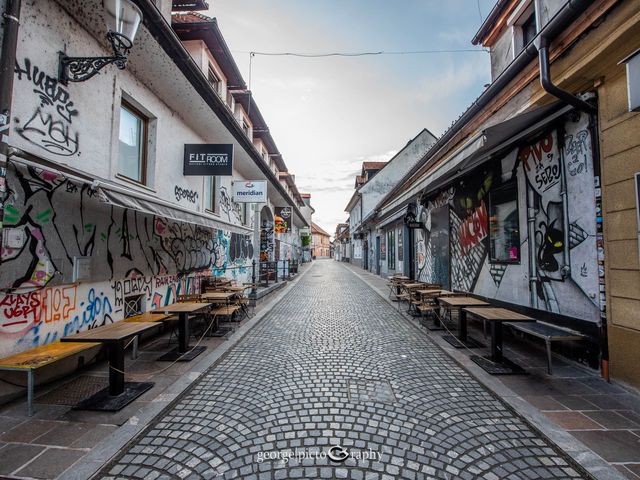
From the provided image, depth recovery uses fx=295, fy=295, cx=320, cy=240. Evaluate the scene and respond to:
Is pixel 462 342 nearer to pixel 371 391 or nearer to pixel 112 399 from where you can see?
pixel 371 391

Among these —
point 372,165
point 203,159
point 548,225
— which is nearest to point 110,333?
point 203,159

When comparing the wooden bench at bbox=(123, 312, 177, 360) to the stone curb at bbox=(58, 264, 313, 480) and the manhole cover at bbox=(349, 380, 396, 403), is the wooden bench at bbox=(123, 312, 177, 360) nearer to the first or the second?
the stone curb at bbox=(58, 264, 313, 480)

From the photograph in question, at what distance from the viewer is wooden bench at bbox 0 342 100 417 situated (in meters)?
2.86

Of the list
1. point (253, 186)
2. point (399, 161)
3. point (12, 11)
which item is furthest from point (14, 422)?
point (399, 161)

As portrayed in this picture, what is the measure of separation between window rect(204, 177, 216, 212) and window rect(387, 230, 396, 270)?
35.9 feet

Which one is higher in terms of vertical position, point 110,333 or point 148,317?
point 110,333

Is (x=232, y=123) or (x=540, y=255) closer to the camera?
(x=540, y=255)

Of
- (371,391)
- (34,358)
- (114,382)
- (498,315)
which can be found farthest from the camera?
(498,315)

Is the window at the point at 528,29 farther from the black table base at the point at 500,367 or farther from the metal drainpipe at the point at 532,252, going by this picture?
the black table base at the point at 500,367

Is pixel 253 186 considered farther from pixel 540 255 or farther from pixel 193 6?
pixel 540 255

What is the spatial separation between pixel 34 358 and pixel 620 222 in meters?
6.81

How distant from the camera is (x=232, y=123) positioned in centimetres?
763

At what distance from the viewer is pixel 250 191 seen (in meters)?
9.87

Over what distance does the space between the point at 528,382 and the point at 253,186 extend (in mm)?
8600
